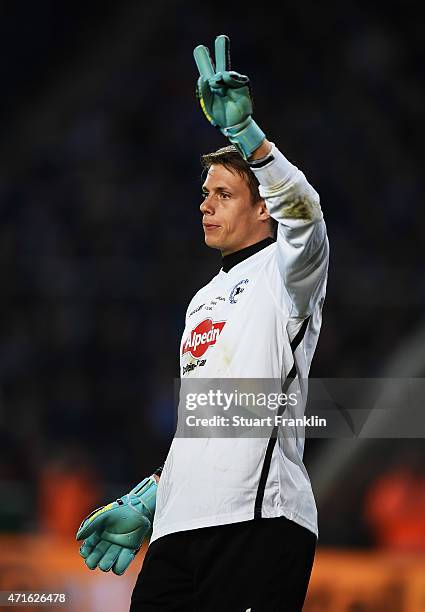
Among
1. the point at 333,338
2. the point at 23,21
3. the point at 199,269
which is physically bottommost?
the point at 333,338

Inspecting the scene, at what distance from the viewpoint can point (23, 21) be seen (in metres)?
8.64

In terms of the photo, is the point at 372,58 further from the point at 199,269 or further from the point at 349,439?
the point at 349,439

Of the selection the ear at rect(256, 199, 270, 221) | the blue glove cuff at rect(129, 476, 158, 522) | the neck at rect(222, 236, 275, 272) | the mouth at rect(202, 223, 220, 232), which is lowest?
the blue glove cuff at rect(129, 476, 158, 522)

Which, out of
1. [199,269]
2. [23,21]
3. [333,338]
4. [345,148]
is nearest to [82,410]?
[199,269]

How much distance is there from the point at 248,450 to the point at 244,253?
52cm

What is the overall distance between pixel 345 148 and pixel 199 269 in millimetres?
1685

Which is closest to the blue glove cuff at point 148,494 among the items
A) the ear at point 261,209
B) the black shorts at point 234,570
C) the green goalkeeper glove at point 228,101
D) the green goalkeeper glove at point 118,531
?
the green goalkeeper glove at point 118,531

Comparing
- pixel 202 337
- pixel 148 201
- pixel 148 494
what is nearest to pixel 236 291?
pixel 202 337

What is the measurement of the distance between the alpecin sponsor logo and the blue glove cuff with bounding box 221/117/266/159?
43cm

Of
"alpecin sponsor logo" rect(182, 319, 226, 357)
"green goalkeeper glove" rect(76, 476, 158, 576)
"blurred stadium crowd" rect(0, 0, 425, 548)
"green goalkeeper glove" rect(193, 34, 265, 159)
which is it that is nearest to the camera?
"green goalkeeper glove" rect(193, 34, 265, 159)

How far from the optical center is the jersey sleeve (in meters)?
2.10

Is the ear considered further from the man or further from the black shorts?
the black shorts

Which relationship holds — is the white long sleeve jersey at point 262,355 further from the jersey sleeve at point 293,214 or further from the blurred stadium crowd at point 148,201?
the blurred stadium crowd at point 148,201

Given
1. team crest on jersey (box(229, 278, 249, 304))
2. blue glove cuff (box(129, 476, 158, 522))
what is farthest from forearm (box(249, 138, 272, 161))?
blue glove cuff (box(129, 476, 158, 522))
